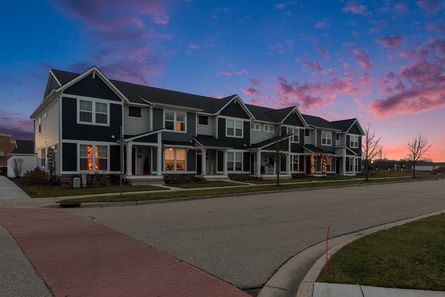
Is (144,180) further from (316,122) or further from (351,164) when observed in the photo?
(351,164)

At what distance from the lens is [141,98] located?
28.6 meters

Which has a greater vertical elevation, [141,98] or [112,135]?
[141,98]

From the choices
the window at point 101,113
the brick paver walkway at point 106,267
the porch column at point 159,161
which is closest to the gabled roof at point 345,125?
Answer: the porch column at point 159,161

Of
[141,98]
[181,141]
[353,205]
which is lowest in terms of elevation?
[353,205]

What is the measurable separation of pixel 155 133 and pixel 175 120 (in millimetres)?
3434

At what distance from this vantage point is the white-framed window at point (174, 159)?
2920cm

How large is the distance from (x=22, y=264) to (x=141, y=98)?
23.3 meters

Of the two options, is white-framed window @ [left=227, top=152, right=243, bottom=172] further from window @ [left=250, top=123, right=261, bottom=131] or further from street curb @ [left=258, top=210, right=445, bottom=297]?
street curb @ [left=258, top=210, right=445, bottom=297]

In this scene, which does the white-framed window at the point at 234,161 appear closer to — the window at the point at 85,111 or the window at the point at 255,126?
the window at the point at 255,126

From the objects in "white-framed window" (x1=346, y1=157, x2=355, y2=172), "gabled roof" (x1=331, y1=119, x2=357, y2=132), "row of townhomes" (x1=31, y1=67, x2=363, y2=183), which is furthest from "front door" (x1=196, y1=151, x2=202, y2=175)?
"white-framed window" (x1=346, y1=157, x2=355, y2=172)

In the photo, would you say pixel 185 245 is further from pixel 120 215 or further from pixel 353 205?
pixel 353 205

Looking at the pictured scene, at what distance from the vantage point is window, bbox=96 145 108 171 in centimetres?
2552

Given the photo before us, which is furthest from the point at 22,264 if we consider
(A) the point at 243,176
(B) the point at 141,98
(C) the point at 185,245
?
(A) the point at 243,176

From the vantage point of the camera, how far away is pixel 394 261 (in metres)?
6.39
